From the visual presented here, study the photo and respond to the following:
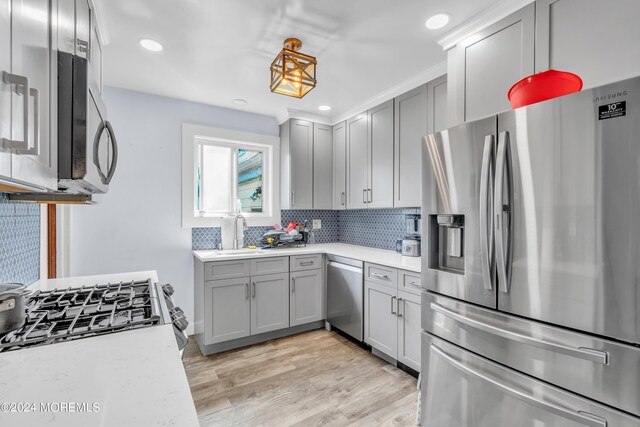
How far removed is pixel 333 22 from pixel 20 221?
2.03 metres

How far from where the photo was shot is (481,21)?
1716 millimetres

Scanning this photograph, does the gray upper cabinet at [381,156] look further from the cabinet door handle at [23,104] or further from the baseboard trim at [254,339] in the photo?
the cabinet door handle at [23,104]

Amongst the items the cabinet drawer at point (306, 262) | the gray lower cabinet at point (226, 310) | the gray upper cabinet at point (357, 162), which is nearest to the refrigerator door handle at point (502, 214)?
the gray upper cabinet at point (357, 162)

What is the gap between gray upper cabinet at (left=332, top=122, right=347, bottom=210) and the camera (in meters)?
3.45

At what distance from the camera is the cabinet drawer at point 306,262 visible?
10.0ft

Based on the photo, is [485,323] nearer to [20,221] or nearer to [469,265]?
[469,265]

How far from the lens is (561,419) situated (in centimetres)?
113

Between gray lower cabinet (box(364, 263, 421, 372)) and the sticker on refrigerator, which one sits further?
gray lower cabinet (box(364, 263, 421, 372))

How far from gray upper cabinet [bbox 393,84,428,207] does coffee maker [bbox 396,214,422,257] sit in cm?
28

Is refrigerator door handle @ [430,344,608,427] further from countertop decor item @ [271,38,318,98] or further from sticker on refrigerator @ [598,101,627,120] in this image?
countertop decor item @ [271,38,318,98]

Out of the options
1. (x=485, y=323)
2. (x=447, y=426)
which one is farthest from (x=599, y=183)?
(x=447, y=426)

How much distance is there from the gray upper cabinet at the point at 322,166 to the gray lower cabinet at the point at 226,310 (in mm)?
1299

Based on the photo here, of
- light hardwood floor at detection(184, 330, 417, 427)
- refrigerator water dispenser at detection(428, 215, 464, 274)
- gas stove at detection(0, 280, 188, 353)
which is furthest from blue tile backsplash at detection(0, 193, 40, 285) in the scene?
refrigerator water dispenser at detection(428, 215, 464, 274)

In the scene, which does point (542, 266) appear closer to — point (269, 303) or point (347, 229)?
point (269, 303)
